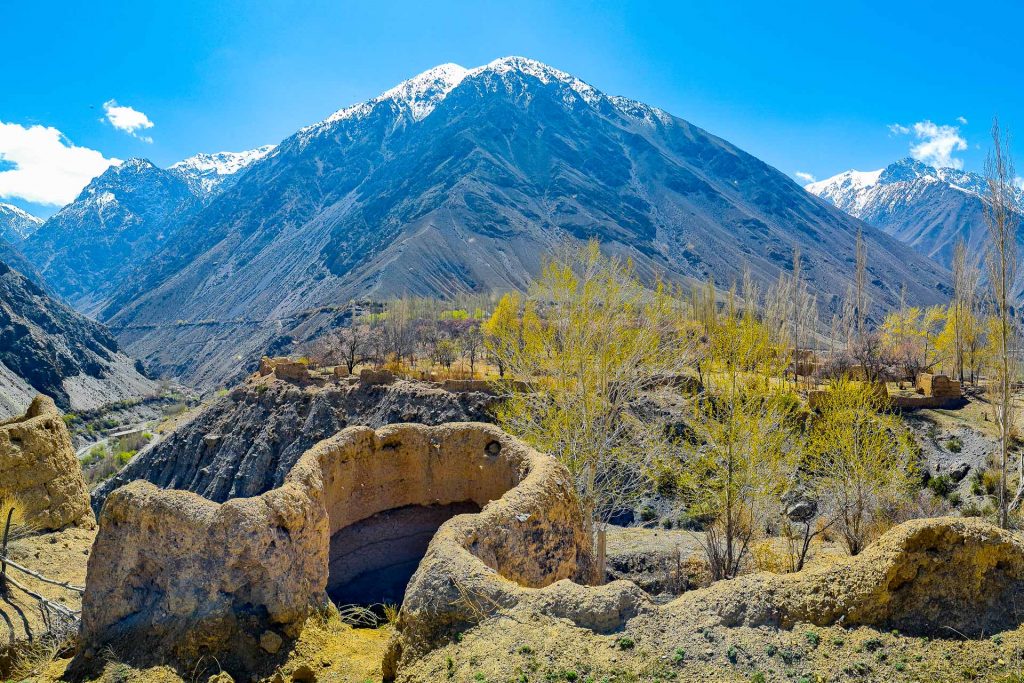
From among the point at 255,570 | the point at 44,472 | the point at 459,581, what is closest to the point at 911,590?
the point at 459,581

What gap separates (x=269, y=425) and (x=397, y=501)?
35447 millimetres

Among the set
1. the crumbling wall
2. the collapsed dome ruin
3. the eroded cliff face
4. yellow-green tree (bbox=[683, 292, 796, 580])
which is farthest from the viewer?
the eroded cliff face

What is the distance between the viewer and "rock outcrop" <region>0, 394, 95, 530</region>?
13.3 metres

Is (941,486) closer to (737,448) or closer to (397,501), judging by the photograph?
(737,448)

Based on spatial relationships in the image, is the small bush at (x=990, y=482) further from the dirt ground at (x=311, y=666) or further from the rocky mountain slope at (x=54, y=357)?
the rocky mountain slope at (x=54, y=357)

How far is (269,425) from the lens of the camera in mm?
46375

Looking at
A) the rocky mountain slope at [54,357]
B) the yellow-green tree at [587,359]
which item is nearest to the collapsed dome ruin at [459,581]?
the yellow-green tree at [587,359]

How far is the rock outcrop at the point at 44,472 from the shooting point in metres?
13.3

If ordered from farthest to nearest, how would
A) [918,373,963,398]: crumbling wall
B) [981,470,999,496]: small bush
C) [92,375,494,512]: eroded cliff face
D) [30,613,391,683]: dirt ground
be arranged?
1. [92,375,494,512]: eroded cliff face
2. [918,373,963,398]: crumbling wall
3. [981,470,999,496]: small bush
4. [30,613,391,683]: dirt ground

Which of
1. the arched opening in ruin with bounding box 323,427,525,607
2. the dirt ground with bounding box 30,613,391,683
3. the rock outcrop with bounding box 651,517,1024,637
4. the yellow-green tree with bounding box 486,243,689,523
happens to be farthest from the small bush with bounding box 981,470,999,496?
the dirt ground with bounding box 30,613,391,683

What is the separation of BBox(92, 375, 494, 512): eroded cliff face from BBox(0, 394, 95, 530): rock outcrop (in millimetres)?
28053

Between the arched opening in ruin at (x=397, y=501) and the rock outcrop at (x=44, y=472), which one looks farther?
the arched opening in ruin at (x=397, y=501)

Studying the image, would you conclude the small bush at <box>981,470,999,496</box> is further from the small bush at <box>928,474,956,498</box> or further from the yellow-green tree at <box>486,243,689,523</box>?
the yellow-green tree at <box>486,243,689,523</box>

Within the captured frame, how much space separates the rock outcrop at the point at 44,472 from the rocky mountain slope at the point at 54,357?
85613mm
